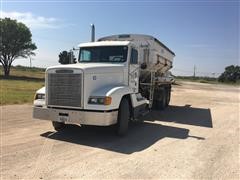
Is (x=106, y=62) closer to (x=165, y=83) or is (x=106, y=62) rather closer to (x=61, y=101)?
(x=61, y=101)

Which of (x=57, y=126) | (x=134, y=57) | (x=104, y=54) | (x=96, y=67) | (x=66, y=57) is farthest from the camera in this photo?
(x=66, y=57)

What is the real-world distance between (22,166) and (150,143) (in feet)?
11.1

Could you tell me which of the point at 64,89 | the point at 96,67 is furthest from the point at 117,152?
the point at 96,67

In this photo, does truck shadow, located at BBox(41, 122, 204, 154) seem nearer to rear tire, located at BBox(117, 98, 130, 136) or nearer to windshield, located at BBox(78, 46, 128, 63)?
rear tire, located at BBox(117, 98, 130, 136)

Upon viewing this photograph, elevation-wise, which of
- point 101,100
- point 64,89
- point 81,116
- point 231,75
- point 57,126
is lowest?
point 57,126

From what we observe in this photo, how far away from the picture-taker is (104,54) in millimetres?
9648

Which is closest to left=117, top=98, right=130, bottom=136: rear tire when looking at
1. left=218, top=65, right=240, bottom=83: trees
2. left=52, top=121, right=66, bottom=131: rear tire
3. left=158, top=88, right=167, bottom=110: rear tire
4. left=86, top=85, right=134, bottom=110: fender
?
left=86, top=85, right=134, bottom=110: fender

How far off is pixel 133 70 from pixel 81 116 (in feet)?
9.81

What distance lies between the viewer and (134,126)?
10.1 metres

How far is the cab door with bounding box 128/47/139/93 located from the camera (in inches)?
378

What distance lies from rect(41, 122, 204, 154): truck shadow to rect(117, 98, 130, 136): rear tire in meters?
0.19

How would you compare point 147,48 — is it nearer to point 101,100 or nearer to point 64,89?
point 101,100

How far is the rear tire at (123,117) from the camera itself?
8.23 meters

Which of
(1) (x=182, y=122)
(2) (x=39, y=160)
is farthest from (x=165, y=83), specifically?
(2) (x=39, y=160)
